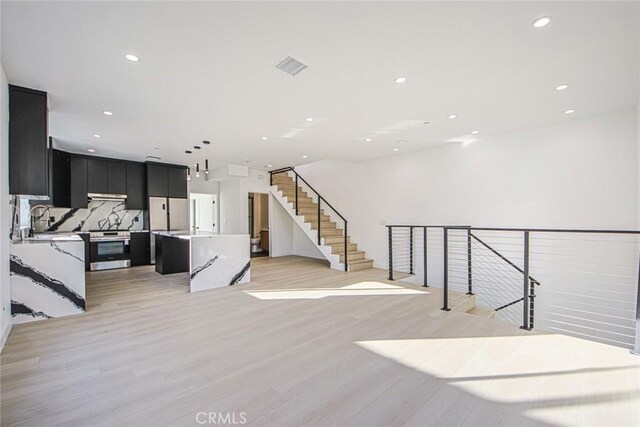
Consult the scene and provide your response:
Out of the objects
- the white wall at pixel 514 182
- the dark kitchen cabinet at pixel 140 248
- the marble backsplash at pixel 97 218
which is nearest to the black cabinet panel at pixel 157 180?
the marble backsplash at pixel 97 218

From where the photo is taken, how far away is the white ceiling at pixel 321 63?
2.08m

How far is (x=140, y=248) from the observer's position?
23.7 ft

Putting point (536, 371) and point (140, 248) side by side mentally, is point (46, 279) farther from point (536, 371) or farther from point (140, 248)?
point (536, 371)

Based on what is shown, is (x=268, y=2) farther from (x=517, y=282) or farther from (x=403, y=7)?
(x=517, y=282)

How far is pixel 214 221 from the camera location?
9.66 m

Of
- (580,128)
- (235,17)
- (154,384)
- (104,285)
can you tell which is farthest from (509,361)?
(104,285)

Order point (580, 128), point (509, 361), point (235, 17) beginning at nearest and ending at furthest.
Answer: point (235, 17) < point (509, 361) < point (580, 128)

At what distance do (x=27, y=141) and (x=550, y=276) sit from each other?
24.8 feet

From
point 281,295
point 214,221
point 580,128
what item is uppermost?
point 580,128

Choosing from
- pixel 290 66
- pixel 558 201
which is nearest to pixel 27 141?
pixel 290 66

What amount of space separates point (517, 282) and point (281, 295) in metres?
4.19

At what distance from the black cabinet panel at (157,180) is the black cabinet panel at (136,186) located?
22 centimetres

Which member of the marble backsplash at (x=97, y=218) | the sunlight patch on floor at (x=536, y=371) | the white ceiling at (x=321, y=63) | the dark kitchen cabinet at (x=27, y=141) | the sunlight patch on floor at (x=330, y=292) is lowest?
the sunlight patch on floor at (x=330, y=292)

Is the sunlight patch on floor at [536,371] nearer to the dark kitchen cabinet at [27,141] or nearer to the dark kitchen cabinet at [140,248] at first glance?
the dark kitchen cabinet at [27,141]
